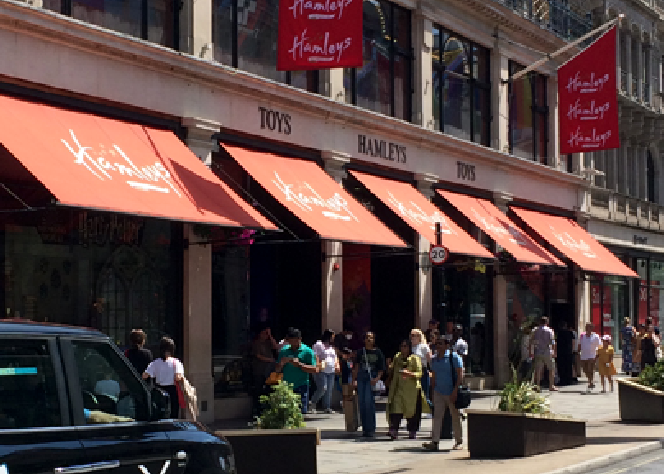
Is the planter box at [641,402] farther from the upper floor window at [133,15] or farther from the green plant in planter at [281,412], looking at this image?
the upper floor window at [133,15]

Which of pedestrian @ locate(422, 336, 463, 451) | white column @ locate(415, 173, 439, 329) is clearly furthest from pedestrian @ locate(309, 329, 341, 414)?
white column @ locate(415, 173, 439, 329)

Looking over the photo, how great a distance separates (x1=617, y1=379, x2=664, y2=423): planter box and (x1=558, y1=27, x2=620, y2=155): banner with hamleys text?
30.2ft

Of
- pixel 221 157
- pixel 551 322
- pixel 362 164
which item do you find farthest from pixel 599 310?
pixel 221 157

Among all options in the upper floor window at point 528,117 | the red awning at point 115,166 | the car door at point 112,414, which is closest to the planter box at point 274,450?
the red awning at point 115,166

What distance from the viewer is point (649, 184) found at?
Result: 140 ft

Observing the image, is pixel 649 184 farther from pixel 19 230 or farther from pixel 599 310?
pixel 19 230

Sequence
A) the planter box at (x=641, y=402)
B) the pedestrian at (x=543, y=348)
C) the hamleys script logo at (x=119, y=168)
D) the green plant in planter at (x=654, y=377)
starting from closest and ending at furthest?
the hamleys script logo at (x=119, y=168)
the planter box at (x=641, y=402)
the green plant in planter at (x=654, y=377)
the pedestrian at (x=543, y=348)

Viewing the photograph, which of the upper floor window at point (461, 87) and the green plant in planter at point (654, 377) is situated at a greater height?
the upper floor window at point (461, 87)

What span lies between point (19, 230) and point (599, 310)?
24.9m

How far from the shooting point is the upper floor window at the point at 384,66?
2409cm

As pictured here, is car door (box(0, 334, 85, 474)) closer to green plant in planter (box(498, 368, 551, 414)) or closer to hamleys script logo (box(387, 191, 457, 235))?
green plant in planter (box(498, 368, 551, 414))

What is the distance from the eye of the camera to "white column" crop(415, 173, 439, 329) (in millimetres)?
25500

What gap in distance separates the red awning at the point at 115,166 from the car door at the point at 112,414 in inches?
277

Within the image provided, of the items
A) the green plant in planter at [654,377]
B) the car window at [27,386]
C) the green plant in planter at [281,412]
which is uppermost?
Result: the car window at [27,386]
